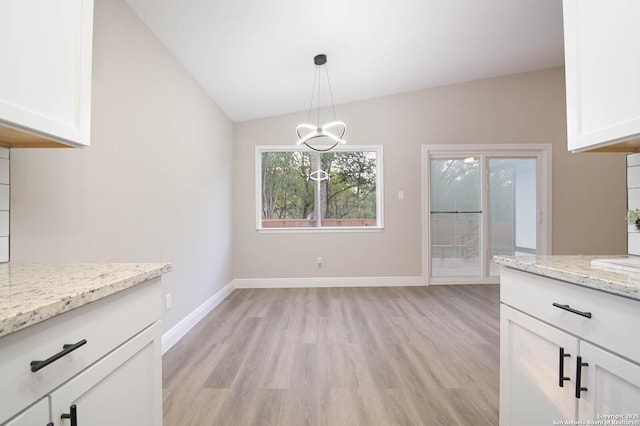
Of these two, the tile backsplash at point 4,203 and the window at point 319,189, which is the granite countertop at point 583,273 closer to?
the tile backsplash at point 4,203

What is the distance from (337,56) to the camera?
9.00 feet

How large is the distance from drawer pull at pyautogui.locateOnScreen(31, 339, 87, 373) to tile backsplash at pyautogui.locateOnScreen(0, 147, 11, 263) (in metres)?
0.80

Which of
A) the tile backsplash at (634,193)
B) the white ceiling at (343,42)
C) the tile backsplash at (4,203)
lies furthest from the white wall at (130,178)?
the tile backsplash at (634,193)

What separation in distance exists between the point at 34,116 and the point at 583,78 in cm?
188

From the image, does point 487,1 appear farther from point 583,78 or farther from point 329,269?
point 329,269

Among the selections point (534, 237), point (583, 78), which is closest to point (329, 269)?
point (534, 237)

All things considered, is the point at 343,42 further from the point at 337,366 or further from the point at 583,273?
the point at 337,366

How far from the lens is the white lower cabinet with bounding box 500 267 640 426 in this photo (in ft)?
2.34

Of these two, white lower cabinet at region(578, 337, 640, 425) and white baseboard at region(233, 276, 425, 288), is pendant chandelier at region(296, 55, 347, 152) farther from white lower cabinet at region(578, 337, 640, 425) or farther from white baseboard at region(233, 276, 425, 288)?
white lower cabinet at region(578, 337, 640, 425)

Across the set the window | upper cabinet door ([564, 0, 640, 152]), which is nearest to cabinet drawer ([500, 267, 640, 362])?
upper cabinet door ([564, 0, 640, 152])

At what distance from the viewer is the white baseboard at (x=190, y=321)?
218 centimetres

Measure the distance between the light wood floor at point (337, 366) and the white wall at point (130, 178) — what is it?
1.87 ft

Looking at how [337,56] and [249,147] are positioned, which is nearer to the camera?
[337,56]

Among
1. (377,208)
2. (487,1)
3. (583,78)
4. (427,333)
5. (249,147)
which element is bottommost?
(427,333)
